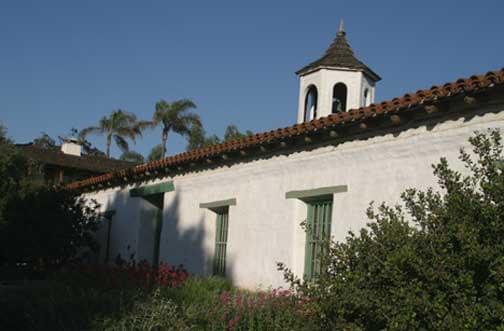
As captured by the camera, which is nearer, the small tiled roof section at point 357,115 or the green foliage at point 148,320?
the green foliage at point 148,320

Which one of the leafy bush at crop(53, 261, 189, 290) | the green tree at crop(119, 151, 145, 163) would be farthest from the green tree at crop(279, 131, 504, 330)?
the green tree at crop(119, 151, 145, 163)

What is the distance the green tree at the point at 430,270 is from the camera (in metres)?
4.34

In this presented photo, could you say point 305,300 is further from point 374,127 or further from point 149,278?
point 149,278

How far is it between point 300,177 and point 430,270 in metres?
6.41

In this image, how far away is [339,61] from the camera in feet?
48.9

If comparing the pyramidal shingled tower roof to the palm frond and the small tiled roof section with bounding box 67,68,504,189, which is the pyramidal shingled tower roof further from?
the palm frond

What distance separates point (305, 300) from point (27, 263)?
1276 cm

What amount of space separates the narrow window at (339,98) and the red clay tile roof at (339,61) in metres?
0.61

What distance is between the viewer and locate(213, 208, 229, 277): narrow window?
42.9ft

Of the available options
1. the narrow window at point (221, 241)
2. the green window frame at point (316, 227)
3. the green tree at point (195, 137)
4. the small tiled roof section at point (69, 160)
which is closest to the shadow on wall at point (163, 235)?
the narrow window at point (221, 241)

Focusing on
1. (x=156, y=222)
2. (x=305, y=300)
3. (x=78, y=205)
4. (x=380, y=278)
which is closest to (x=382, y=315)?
(x=380, y=278)

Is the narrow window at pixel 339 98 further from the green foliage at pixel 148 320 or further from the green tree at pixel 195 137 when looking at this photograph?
the green tree at pixel 195 137

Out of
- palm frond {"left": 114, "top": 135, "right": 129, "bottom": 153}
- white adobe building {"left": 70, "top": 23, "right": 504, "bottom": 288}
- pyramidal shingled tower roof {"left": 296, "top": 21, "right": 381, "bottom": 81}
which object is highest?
palm frond {"left": 114, "top": 135, "right": 129, "bottom": 153}

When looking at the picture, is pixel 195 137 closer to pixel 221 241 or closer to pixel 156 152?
pixel 156 152
